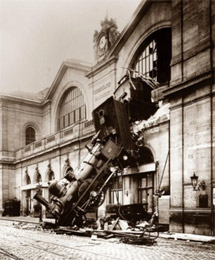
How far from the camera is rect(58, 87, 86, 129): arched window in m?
35.2

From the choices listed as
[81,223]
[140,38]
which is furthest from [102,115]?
[140,38]

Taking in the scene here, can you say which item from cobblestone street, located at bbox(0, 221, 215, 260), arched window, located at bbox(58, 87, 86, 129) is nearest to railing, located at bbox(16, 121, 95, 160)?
arched window, located at bbox(58, 87, 86, 129)

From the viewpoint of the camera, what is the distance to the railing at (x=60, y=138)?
1101 inches

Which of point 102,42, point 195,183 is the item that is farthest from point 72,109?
point 195,183

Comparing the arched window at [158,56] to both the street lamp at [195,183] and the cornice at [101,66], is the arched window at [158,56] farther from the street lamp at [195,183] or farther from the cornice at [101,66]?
the street lamp at [195,183]

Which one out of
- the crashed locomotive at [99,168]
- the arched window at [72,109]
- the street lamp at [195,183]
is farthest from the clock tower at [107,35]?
the street lamp at [195,183]

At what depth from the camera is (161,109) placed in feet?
66.2

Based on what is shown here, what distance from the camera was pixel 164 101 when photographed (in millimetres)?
20438

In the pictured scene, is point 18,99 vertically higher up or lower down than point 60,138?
higher up

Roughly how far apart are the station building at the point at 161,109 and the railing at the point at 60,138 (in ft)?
0.29

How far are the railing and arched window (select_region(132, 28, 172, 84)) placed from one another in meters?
5.50

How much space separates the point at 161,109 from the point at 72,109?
17.6m

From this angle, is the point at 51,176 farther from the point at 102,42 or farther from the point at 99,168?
the point at 99,168

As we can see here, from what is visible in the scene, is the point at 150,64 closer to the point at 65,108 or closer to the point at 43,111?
the point at 65,108
